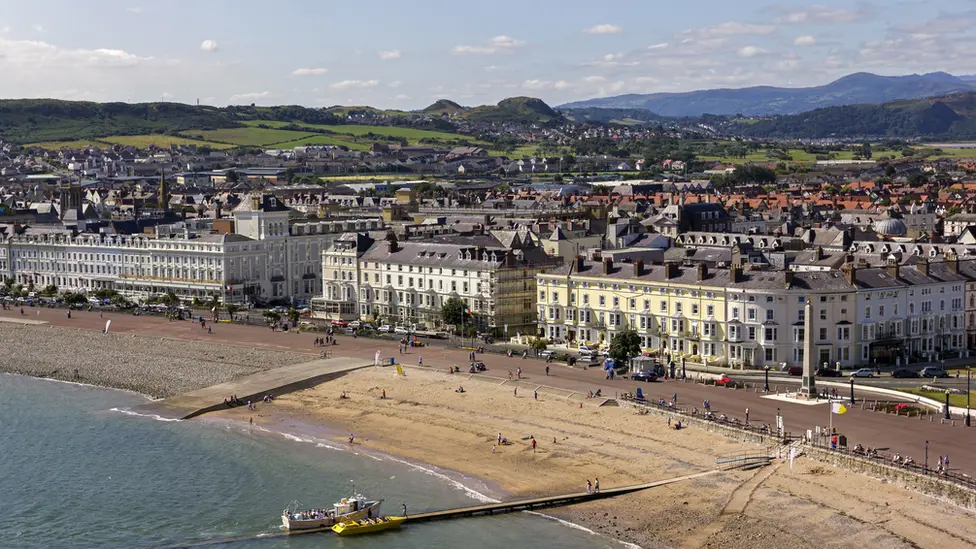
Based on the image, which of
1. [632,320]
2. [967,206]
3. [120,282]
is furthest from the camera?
[967,206]

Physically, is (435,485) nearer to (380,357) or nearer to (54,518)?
(54,518)

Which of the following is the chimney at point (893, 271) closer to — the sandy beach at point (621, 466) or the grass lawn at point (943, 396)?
the grass lawn at point (943, 396)

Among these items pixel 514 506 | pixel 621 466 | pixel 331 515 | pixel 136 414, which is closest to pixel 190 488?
pixel 331 515

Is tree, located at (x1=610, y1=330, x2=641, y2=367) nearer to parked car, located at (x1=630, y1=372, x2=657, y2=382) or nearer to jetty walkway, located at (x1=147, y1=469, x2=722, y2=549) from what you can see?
parked car, located at (x1=630, y1=372, x2=657, y2=382)

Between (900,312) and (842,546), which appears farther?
(900,312)

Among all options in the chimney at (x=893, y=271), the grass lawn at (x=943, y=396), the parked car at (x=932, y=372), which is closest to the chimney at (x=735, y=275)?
the chimney at (x=893, y=271)

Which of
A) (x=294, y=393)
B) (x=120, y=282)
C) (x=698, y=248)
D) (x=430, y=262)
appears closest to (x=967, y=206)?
(x=698, y=248)
